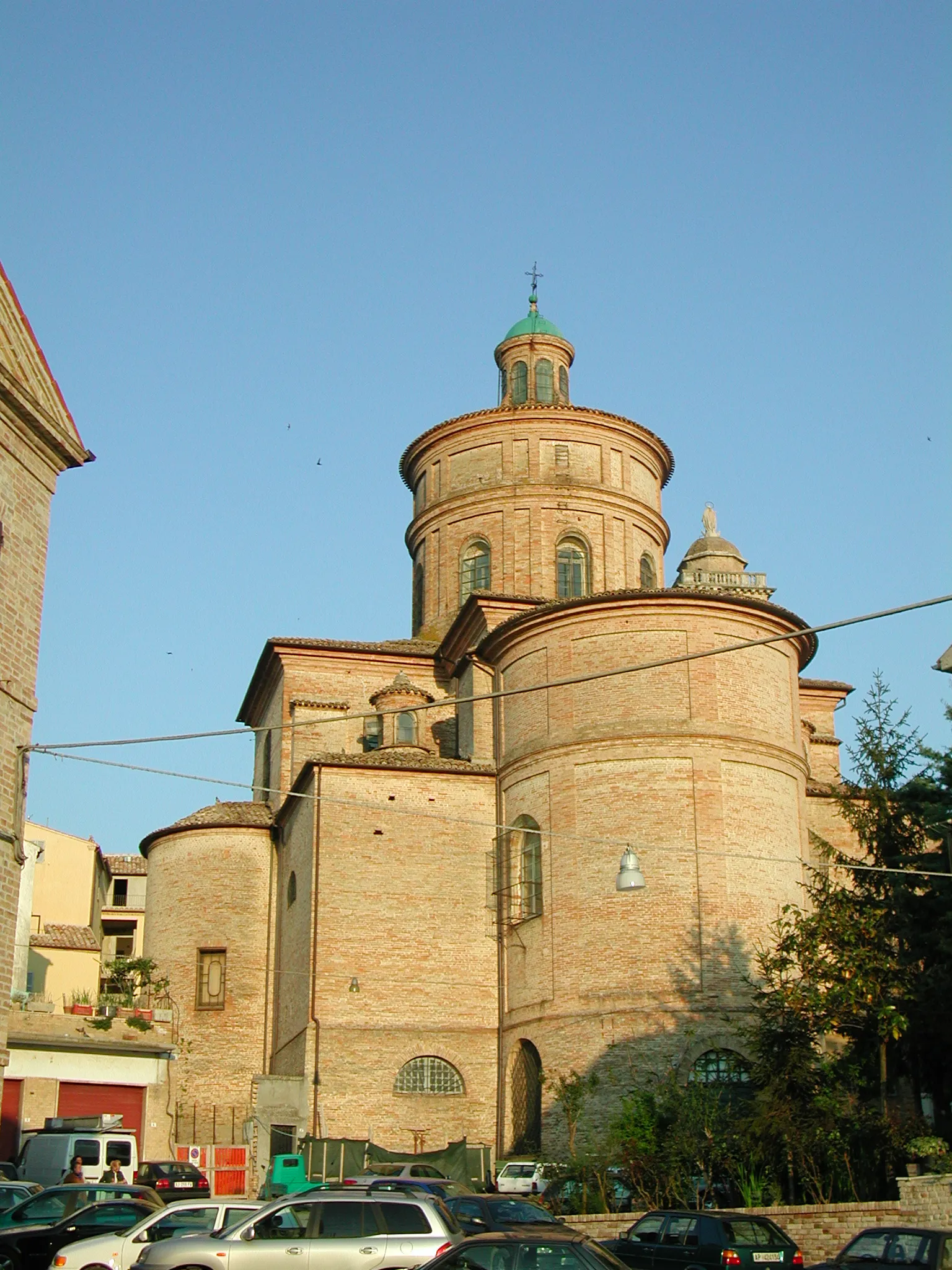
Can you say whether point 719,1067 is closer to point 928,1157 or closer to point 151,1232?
point 928,1157

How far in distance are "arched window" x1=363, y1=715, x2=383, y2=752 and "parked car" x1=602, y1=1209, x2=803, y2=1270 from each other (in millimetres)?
18993

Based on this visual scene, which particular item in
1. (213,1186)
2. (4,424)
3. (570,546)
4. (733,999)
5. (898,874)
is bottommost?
(213,1186)

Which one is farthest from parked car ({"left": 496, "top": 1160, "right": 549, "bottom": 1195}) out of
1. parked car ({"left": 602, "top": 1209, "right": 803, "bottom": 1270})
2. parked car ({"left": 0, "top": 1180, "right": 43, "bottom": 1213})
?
parked car ({"left": 0, "top": 1180, "right": 43, "bottom": 1213})

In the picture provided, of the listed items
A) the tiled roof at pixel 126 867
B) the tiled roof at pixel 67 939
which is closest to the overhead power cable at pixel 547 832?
the tiled roof at pixel 67 939

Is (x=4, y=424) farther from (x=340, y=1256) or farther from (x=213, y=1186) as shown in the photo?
(x=213, y=1186)

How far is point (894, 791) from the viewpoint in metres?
25.1

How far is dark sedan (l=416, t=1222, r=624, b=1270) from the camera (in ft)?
36.1

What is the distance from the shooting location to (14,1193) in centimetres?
1786

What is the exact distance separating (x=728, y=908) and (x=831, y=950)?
13.1 ft

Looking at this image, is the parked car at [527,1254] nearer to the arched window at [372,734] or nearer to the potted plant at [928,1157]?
the potted plant at [928,1157]

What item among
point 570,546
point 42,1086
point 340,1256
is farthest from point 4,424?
point 570,546

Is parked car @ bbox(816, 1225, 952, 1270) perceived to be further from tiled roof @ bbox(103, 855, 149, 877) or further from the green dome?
tiled roof @ bbox(103, 855, 149, 877)

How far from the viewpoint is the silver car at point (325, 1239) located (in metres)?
13.7

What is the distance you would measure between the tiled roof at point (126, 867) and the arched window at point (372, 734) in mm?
29825
